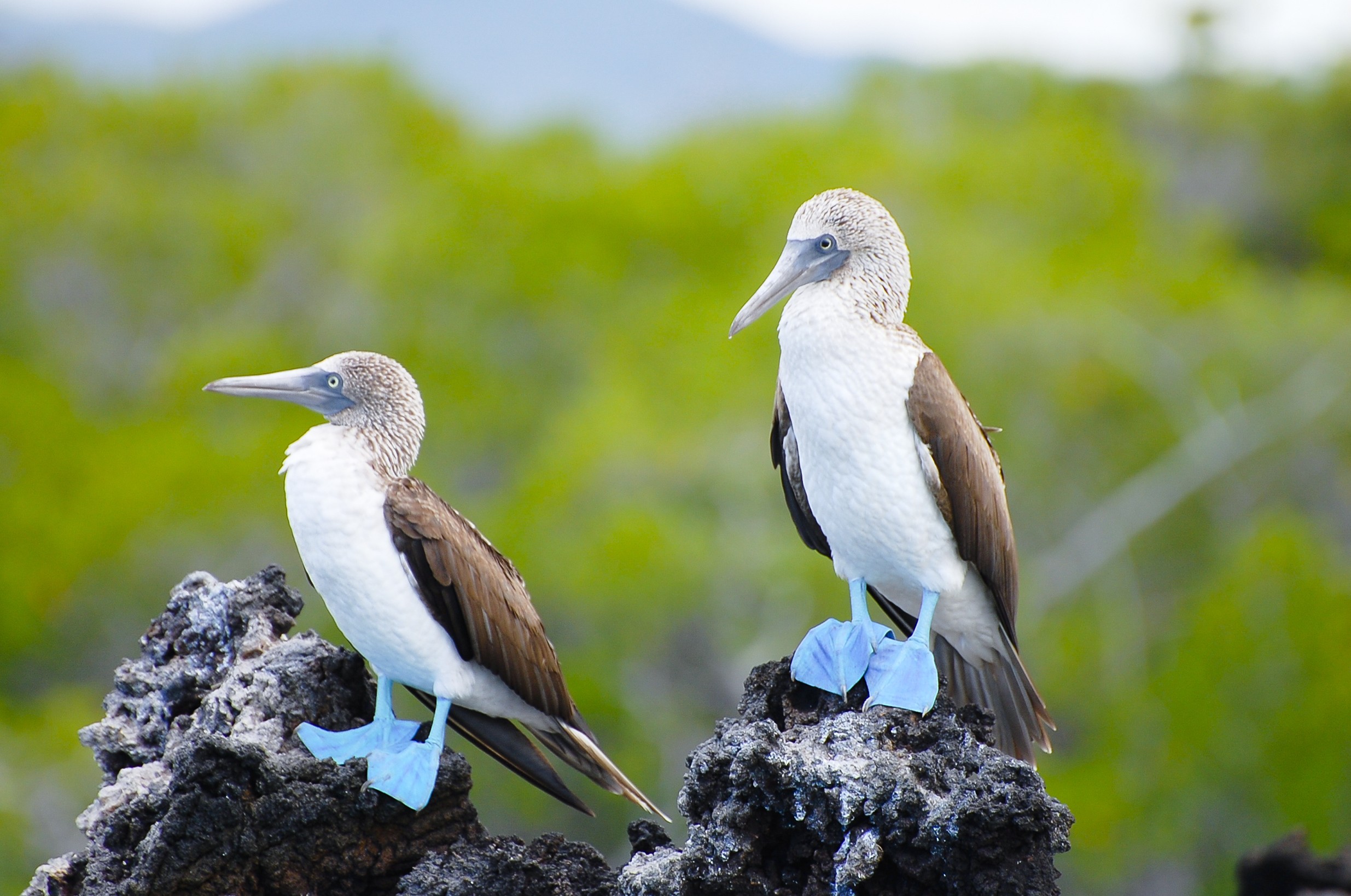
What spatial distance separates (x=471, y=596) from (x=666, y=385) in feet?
40.9

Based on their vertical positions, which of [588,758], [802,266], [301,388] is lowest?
[588,758]

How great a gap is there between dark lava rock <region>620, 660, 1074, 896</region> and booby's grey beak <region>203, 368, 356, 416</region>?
1566 mm

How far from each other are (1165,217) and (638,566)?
44.3 feet

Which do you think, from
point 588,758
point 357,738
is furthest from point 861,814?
point 357,738

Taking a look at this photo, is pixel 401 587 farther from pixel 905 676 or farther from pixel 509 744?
pixel 905 676

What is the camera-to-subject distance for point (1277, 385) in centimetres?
1504

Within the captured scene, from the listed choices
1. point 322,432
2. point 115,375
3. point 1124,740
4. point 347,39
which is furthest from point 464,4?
point 322,432

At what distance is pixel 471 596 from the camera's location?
137 inches

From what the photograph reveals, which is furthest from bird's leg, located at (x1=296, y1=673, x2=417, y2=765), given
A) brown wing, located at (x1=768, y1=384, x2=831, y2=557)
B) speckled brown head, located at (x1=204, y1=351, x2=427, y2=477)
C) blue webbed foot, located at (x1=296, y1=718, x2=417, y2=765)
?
brown wing, located at (x1=768, y1=384, x2=831, y2=557)

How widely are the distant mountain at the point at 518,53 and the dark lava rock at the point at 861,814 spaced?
19.9 meters

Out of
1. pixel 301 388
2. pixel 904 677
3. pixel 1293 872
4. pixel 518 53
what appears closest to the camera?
pixel 904 677

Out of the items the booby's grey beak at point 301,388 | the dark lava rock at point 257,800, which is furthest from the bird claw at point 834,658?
the booby's grey beak at point 301,388

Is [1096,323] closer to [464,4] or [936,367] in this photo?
[936,367]

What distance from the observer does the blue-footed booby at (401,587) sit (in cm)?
339
